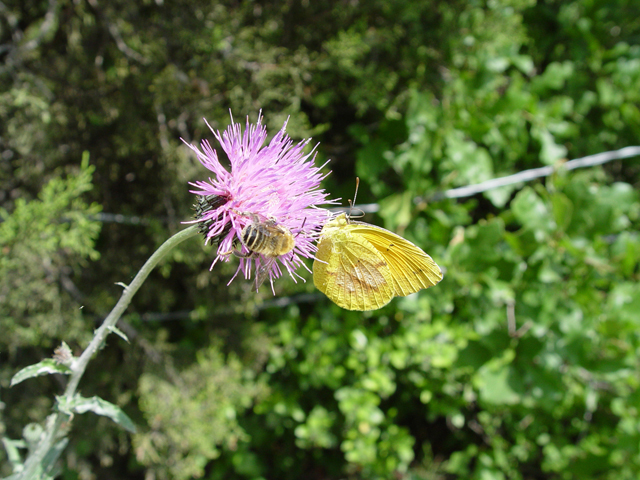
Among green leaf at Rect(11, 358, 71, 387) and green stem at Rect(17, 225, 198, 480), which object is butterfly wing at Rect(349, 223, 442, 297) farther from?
green leaf at Rect(11, 358, 71, 387)

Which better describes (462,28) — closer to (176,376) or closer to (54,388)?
(176,376)

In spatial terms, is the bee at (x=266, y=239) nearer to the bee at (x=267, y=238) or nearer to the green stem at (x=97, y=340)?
the bee at (x=267, y=238)

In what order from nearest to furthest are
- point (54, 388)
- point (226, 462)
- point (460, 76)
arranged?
point (54, 388), point (460, 76), point (226, 462)

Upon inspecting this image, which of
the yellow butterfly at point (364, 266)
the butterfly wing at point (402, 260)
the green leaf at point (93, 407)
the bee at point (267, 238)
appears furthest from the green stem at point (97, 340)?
the butterfly wing at point (402, 260)

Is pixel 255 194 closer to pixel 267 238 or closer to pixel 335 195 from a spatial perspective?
pixel 267 238

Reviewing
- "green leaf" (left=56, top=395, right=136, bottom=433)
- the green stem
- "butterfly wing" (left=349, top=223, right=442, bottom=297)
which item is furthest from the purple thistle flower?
"green leaf" (left=56, top=395, right=136, bottom=433)

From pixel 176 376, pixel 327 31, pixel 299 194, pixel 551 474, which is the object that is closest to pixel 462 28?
pixel 327 31

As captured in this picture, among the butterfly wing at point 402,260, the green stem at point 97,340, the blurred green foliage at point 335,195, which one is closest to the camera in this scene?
the green stem at point 97,340

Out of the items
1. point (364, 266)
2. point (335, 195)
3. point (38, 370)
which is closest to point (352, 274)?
point (364, 266)
